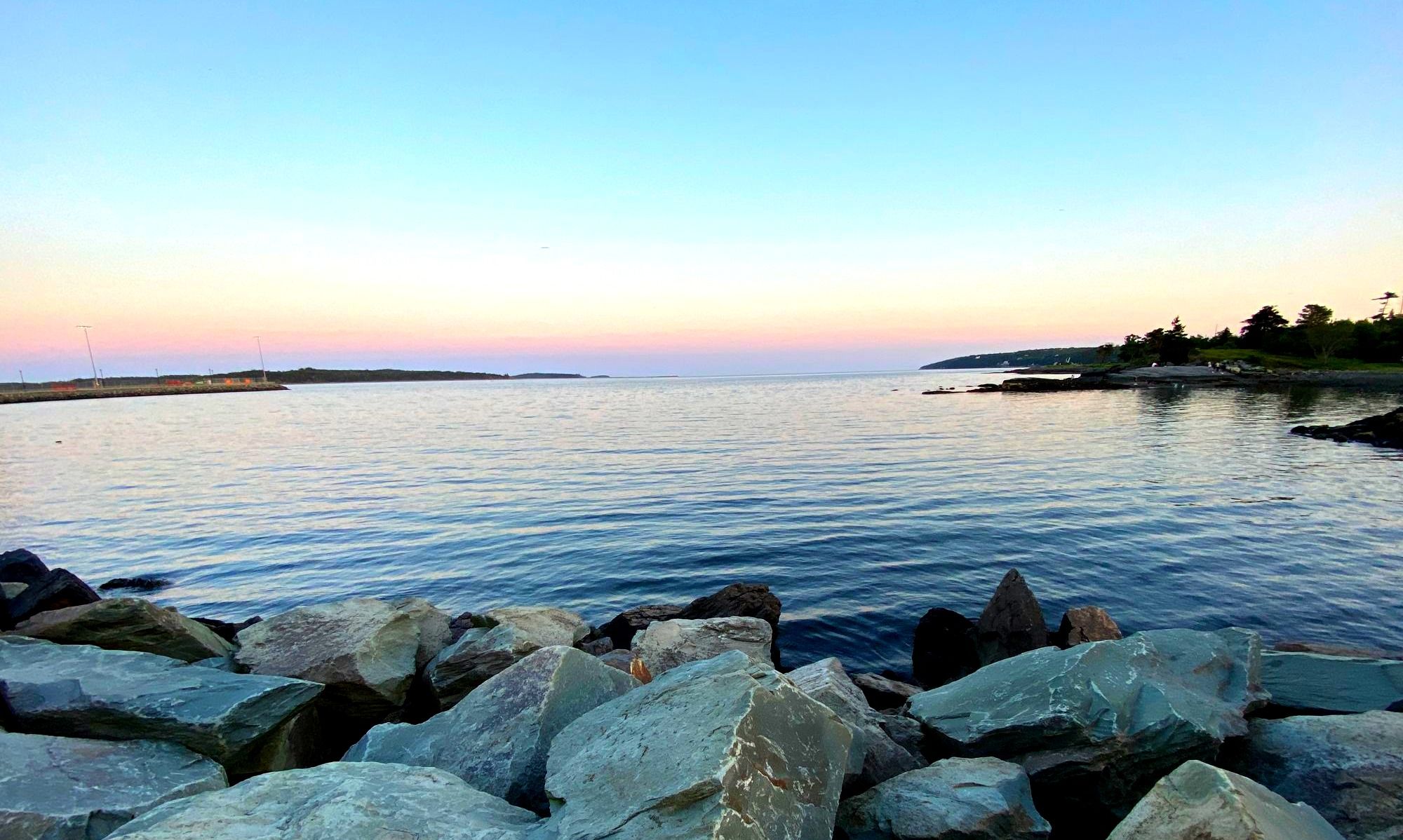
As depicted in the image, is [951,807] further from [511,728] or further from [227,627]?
[227,627]

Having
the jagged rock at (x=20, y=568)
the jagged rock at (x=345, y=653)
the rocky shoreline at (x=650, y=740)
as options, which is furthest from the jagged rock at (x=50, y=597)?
the jagged rock at (x=345, y=653)

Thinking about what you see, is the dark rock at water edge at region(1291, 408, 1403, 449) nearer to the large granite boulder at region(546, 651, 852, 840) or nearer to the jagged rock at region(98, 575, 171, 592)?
the large granite boulder at region(546, 651, 852, 840)

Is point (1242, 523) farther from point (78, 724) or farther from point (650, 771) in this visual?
point (78, 724)

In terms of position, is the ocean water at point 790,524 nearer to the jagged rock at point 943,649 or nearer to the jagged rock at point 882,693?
the jagged rock at point 943,649

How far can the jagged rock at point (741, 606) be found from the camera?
38.6ft

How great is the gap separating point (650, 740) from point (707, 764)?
0.73 meters

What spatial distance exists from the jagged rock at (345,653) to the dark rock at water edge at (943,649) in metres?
8.01

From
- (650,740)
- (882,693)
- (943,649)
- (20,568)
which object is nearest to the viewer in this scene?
(650,740)

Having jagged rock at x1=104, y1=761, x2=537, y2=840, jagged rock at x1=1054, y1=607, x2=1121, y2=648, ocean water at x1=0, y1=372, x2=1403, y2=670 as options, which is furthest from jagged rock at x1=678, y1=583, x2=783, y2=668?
jagged rock at x1=104, y1=761, x2=537, y2=840

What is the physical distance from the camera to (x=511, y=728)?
5938 mm

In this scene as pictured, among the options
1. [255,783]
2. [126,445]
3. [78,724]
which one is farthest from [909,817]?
[126,445]

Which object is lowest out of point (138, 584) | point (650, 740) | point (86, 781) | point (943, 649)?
point (138, 584)

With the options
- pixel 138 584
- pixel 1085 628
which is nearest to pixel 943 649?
pixel 1085 628

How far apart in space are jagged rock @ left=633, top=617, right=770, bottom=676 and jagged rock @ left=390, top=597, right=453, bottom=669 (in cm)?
304
